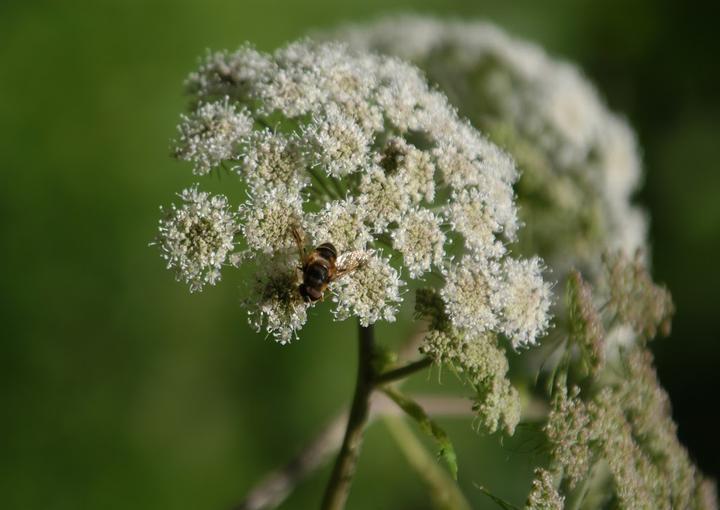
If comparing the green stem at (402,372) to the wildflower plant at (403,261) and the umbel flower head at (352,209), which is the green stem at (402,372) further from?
the umbel flower head at (352,209)

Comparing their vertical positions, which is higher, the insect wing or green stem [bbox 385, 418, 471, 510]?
the insect wing

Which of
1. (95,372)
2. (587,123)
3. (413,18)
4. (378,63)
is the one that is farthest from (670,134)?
(95,372)

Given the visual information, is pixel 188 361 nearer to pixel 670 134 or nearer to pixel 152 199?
pixel 152 199

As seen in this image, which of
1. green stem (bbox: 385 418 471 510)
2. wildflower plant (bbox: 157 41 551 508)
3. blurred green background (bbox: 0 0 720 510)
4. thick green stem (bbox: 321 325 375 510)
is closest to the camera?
wildflower plant (bbox: 157 41 551 508)

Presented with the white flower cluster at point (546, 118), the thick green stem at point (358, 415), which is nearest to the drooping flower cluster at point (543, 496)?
the thick green stem at point (358, 415)

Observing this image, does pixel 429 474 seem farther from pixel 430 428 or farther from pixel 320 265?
pixel 320 265

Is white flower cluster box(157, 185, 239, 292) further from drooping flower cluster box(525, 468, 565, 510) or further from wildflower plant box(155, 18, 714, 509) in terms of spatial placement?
drooping flower cluster box(525, 468, 565, 510)

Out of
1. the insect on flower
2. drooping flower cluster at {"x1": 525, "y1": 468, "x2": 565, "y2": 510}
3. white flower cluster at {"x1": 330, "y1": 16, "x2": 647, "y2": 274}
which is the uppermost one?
white flower cluster at {"x1": 330, "y1": 16, "x2": 647, "y2": 274}

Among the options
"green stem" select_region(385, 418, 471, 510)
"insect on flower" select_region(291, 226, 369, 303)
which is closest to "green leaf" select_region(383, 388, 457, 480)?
"insect on flower" select_region(291, 226, 369, 303)

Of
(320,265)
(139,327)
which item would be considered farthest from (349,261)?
(139,327)
